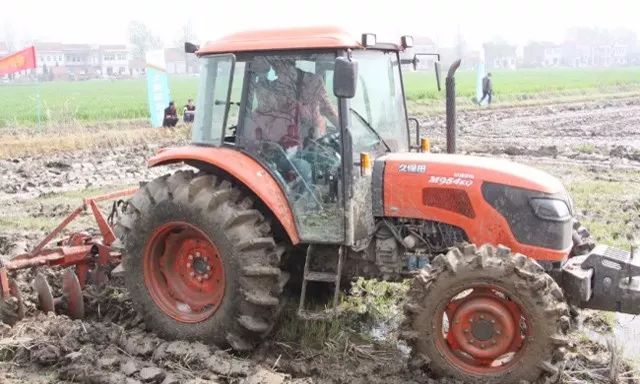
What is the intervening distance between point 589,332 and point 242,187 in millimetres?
3006

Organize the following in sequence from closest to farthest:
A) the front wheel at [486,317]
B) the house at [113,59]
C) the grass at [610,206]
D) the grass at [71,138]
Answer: the front wheel at [486,317], the grass at [610,206], the grass at [71,138], the house at [113,59]

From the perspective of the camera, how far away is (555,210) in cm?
484

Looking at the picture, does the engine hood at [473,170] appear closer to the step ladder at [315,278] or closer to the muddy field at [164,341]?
the step ladder at [315,278]

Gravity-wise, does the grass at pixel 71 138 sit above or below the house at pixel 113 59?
below

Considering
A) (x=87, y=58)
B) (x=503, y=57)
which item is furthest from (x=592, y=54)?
(x=87, y=58)

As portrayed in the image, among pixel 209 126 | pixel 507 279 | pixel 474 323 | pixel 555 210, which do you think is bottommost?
→ pixel 474 323

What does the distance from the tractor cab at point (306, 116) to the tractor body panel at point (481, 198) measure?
0.26 m

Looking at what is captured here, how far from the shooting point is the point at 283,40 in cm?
509

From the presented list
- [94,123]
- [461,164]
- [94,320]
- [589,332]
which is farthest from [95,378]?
[94,123]

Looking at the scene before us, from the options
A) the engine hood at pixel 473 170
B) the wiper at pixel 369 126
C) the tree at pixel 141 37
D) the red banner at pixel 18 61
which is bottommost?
the engine hood at pixel 473 170

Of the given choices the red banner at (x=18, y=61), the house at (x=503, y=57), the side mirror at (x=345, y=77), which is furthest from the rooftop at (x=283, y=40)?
the house at (x=503, y=57)

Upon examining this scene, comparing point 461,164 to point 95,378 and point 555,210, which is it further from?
point 95,378

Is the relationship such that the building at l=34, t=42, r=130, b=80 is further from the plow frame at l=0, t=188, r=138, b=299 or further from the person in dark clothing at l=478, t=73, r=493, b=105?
the plow frame at l=0, t=188, r=138, b=299

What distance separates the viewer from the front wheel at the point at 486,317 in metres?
4.47
